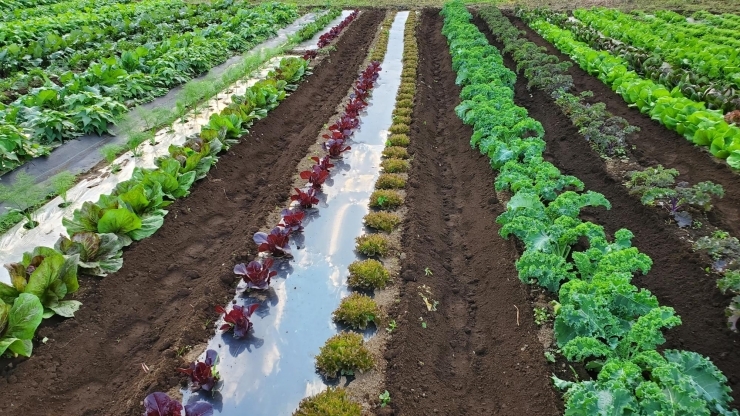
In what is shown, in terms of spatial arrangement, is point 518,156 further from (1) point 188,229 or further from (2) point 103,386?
(2) point 103,386

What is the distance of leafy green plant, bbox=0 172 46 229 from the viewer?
6594mm

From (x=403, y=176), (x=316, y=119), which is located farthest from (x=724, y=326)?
(x=316, y=119)

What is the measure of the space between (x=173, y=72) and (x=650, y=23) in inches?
736

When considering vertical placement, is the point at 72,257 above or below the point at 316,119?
above

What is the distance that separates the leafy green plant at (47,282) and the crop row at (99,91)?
4.09m

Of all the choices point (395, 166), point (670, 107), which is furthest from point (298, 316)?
point (670, 107)

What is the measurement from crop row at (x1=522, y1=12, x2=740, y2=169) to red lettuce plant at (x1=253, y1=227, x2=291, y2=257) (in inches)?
276

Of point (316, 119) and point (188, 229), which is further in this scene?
point (316, 119)

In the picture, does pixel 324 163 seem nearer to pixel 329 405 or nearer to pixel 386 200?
pixel 386 200

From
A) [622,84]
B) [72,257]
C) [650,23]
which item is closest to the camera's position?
[72,257]

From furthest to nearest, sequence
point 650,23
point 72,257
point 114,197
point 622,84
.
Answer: point 650,23
point 622,84
point 114,197
point 72,257

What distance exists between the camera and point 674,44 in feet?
48.3

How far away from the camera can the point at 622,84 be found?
35.5 ft

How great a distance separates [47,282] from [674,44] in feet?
57.5
